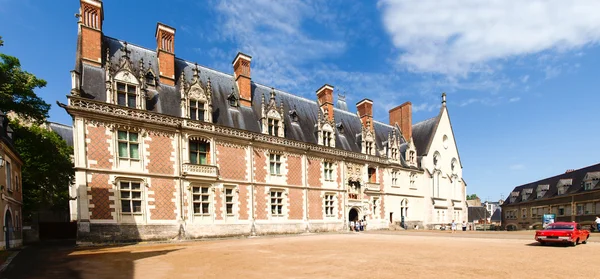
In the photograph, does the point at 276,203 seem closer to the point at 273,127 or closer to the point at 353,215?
the point at 273,127

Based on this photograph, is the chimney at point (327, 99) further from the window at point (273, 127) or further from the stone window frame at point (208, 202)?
the stone window frame at point (208, 202)

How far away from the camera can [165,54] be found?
890 inches

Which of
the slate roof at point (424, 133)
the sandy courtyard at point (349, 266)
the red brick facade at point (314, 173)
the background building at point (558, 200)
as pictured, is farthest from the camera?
the slate roof at point (424, 133)

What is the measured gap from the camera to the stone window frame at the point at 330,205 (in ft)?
92.1

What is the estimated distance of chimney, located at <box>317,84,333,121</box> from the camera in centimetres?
3175

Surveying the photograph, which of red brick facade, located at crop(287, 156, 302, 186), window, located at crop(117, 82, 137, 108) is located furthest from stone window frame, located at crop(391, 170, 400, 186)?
window, located at crop(117, 82, 137, 108)

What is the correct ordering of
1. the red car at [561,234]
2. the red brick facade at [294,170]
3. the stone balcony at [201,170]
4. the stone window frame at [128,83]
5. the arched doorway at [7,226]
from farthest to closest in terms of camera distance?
the red brick facade at [294,170], the stone balcony at [201,170], the stone window frame at [128,83], the arched doorway at [7,226], the red car at [561,234]

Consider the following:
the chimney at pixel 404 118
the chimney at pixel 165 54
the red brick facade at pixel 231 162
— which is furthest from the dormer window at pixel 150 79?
the chimney at pixel 404 118

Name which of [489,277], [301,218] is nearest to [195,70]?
[301,218]

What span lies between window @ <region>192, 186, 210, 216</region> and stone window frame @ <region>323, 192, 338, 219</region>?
36.9ft

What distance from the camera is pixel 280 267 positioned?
9.27 meters

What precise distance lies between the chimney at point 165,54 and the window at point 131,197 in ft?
26.5

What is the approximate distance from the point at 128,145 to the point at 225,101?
8538 mm

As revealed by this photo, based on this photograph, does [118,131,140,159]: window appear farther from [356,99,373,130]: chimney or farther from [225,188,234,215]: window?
[356,99,373,130]: chimney
